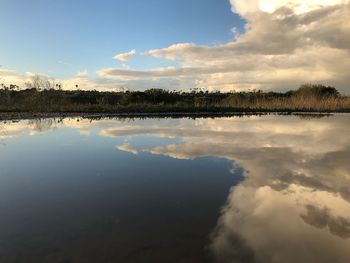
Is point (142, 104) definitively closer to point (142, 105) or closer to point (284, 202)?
point (142, 105)

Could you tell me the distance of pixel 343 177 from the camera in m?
6.70

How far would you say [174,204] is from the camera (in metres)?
5.07

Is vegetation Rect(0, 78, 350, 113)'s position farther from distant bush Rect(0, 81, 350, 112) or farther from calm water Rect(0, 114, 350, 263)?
calm water Rect(0, 114, 350, 263)

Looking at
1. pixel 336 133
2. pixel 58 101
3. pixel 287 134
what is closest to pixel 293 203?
pixel 287 134

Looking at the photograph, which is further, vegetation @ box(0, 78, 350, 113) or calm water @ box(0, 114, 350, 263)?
vegetation @ box(0, 78, 350, 113)

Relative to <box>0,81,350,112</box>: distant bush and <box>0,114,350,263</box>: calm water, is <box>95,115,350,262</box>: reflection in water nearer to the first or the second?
<box>0,114,350,263</box>: calm water

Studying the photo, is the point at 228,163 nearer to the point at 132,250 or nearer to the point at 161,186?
the point at 161,186

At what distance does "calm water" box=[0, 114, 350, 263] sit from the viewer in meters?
3.65

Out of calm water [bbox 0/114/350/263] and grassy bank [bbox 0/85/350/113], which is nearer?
calm water [bbox 0/114/350/263]

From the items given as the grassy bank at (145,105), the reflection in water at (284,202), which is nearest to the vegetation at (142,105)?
the grassy bank at (145,105)

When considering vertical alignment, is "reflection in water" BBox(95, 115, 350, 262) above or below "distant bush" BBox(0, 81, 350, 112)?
below

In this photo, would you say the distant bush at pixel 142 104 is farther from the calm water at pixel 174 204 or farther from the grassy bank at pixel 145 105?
the calm water at pixel 174 204

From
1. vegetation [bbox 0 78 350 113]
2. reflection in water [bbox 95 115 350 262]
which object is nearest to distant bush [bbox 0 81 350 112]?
vegetation [bbox 0 78 350 113]

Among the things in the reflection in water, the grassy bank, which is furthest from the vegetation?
the reflection in water
